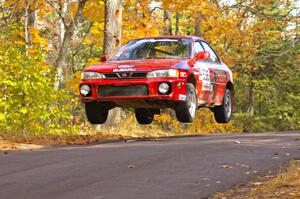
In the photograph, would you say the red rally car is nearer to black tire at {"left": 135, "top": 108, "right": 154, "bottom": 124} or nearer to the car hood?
the car hood

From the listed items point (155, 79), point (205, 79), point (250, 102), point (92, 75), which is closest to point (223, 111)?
point (205, 79)

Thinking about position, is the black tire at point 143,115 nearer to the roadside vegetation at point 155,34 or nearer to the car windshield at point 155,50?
the roadside vegetation at point 155,34

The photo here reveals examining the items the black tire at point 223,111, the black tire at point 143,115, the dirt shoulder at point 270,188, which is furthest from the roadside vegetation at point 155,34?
the dirt shoulder at point 270,188

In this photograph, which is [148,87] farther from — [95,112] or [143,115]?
[143,115]

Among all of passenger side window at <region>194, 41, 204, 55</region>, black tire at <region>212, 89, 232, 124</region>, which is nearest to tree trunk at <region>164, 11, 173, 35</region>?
black tire at <region>212, 89, 232, 124</region>

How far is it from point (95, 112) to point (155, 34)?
15.8 meters

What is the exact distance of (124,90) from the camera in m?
11.7

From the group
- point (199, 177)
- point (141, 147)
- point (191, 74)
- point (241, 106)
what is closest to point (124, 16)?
point (241, 106)

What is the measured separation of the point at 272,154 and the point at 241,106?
111ft

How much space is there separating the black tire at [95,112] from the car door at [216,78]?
239cm

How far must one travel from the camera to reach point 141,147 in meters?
10.4

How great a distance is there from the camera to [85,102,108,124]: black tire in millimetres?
12750

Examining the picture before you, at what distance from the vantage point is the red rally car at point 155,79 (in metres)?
11.7

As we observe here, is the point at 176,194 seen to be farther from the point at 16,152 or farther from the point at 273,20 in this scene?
the point at 273,20
